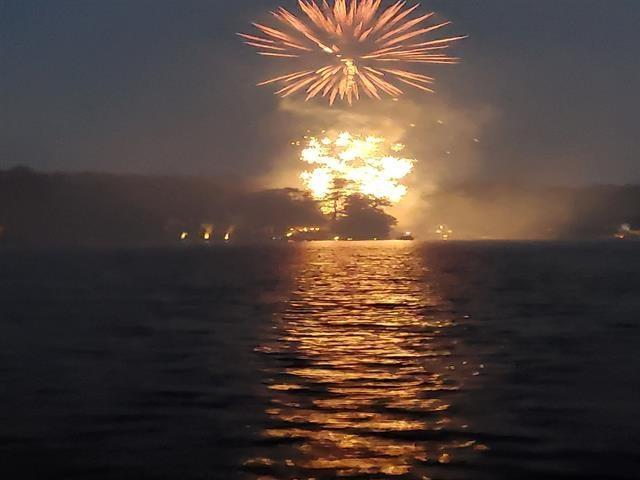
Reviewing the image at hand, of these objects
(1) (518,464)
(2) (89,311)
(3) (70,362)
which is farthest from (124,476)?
(2) (89,311)

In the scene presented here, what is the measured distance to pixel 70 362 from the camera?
1383 inches

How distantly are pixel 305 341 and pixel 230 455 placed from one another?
22375 millimetres

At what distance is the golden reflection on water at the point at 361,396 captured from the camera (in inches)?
786

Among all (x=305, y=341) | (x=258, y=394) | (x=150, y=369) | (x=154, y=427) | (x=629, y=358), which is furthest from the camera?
(x=305, y=341)

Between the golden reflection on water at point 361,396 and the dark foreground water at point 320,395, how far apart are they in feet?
0.25

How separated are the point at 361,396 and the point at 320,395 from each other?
1161 millimetres

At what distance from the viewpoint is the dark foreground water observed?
19969 millimetres

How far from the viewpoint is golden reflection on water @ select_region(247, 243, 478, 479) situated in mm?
19969

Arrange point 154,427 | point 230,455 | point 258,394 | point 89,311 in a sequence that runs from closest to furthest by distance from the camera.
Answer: point 230,455, point 154,427, point 258,394, point 89,311

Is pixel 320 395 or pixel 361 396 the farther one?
pixel 320 395

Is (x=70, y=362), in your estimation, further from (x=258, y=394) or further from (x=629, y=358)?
(x=629, y=358)

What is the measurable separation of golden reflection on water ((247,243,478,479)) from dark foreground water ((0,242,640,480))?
0.07 m

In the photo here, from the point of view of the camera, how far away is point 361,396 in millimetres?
27578

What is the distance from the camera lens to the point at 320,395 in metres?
28.0
